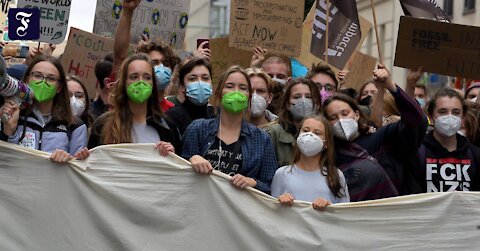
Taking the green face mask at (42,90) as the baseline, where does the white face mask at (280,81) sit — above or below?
above

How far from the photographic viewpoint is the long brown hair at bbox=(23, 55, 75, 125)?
5.81 metres

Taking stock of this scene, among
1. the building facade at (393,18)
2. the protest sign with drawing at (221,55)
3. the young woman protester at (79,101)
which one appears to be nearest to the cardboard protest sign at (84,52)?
the protest sign with drawing at (221,55)

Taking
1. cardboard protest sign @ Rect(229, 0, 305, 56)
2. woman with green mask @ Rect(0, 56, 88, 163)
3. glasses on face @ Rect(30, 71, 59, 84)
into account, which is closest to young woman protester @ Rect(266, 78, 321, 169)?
woman with green mask @ Rect(0, 56, 88, 163)

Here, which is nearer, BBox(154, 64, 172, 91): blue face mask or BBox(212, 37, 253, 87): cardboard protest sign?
BBox(154, 64, 172, 91): blue face mask

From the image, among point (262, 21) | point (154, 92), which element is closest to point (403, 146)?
point (154, 92)

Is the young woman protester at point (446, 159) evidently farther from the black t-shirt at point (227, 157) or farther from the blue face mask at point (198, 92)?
the blue face mask at point (198, 92)

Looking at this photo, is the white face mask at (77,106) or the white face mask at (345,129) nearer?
the white face mask at (345,129)

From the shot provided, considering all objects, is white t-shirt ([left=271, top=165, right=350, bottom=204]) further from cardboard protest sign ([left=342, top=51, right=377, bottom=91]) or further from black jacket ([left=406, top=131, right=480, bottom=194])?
cardboard protest sign ([left=342, top=51, right=377, bottom=91])

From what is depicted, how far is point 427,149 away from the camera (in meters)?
6.50

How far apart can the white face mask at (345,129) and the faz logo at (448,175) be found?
21.4 inches

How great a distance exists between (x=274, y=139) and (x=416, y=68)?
1.54 meters

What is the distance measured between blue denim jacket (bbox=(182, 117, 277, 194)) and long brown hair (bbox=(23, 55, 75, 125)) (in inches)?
26.6

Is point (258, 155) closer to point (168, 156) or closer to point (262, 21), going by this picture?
point (168, 156)

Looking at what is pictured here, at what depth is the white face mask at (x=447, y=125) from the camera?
651 cm
